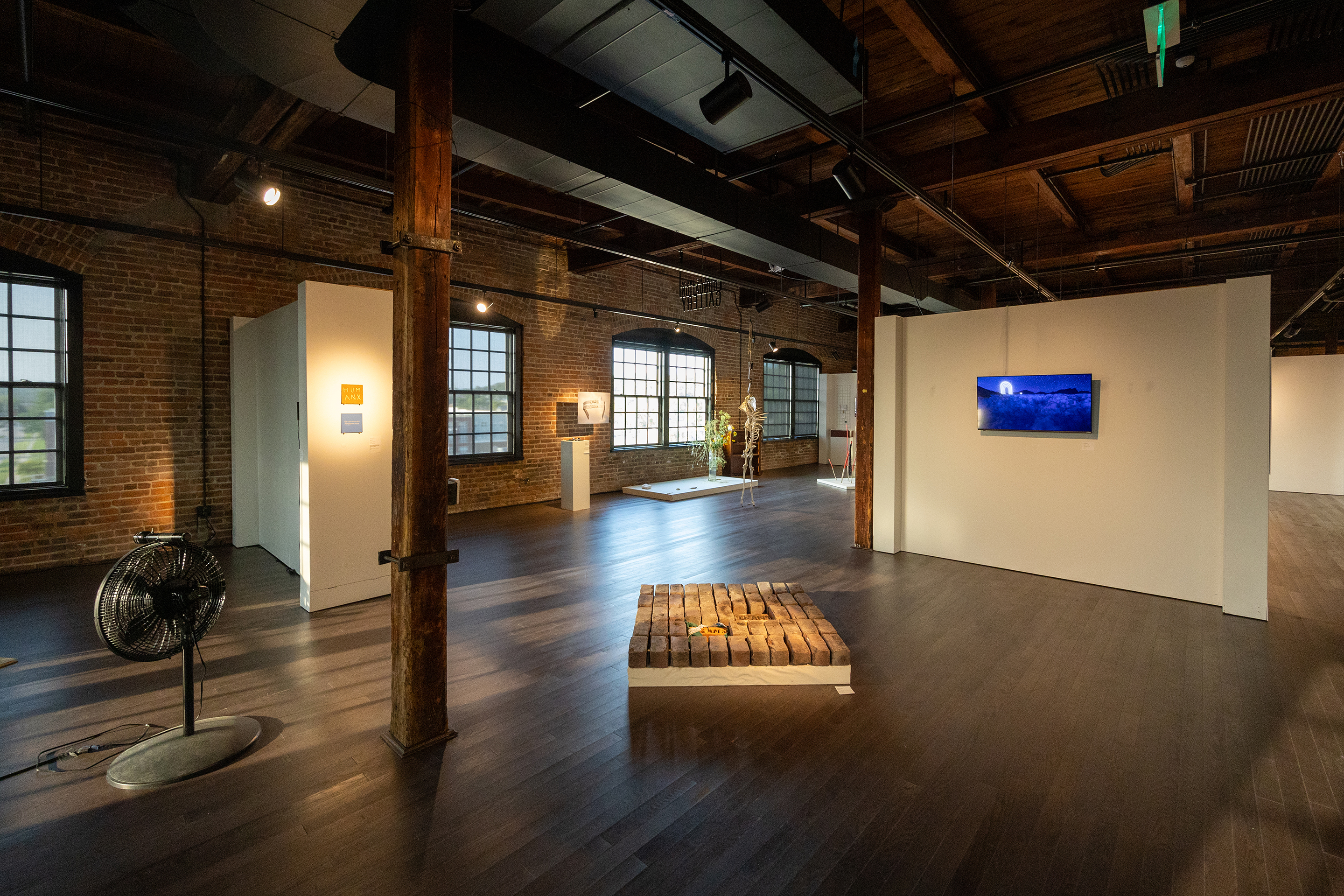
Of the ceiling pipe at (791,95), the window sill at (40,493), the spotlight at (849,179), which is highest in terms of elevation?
the spotlight at (849,179)

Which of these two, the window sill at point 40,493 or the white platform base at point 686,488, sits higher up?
the window sill at point 40,493

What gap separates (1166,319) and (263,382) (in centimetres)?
918

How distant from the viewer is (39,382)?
5875 mm

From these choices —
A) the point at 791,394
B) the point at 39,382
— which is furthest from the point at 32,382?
the point at 791,394

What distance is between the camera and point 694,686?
3648 millimetres

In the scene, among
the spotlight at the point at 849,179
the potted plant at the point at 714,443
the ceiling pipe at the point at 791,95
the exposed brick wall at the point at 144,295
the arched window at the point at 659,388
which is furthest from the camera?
the potted plant at the point at 714,443

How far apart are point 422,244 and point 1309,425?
657 inches

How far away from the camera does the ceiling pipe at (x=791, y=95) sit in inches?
119

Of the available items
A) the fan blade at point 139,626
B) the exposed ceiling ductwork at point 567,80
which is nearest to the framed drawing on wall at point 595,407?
the exposed ceiling ductwork at point 567,80

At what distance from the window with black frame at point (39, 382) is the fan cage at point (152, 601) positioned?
15.7ft

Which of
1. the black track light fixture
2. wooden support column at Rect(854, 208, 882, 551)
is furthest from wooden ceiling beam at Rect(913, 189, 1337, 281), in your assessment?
the black track light fixture

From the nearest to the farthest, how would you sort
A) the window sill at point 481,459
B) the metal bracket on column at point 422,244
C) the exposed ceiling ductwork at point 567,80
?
A: the metal bracket on column at point 422,244 < the exposed ceiling ductwork at point 567,80 < the window sill at point 481,459

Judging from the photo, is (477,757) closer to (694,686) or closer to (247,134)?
(694,686)

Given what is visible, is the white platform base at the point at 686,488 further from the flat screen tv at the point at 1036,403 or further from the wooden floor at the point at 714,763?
the wooden floor at the point at 714,763
